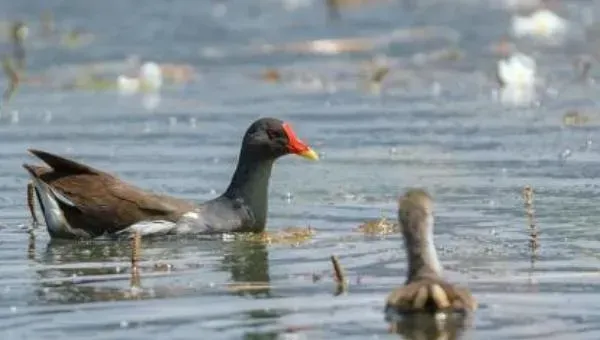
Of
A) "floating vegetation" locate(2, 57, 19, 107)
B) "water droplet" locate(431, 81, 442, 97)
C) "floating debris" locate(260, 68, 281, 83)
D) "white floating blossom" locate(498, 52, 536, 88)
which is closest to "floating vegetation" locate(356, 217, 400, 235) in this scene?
"water droplet" locate(431, 81, 442, 97)

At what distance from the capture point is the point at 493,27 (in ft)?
86.0

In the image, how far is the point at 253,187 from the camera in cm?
1309

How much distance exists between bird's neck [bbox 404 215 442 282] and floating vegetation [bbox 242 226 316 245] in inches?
106

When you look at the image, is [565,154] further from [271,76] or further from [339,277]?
[271,76]

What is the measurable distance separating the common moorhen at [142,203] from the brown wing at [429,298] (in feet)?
11.3

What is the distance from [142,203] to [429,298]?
3808 millimetres

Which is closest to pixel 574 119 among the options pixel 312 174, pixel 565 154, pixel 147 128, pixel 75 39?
pixel 565 154

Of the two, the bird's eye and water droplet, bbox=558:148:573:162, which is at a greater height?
the bird's eye

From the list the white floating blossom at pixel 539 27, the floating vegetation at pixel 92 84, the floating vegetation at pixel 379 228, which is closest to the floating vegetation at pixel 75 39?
the floating vegetation at pixel 92 84

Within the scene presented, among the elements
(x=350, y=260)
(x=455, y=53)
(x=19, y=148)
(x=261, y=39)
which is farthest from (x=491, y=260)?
(x=261, y=39)

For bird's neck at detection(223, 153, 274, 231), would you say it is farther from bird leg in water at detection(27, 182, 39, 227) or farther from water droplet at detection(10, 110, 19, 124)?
water droplet at detection(10, 110, 19, 124)

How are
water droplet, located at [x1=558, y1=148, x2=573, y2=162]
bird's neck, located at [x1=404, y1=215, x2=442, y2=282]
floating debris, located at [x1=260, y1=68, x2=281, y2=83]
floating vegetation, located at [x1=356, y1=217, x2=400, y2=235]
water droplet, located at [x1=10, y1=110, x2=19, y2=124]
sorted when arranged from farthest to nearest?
floating debris, located at [x1=260, y1=68, x2=281, y2=83], water droplet, located at [x1=10, y1=110, x2=19, y2=124], water droplet, located at [x1=558, y1=148, x2=573, y2=162], floating vegetation, located at [x1=356, y1=217, x2=400, y2=235], bird's neck, located at [x1=404, y1=215, x2=442, y2=282]

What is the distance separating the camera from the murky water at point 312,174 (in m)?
9.90

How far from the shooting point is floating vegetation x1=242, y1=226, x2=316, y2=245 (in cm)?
1248
